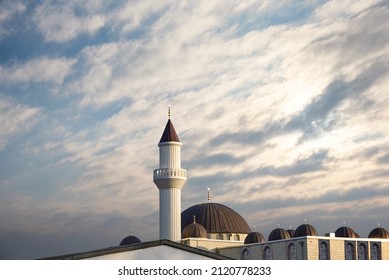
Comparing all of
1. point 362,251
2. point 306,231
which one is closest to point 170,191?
point 306,231

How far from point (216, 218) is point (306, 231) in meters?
10.5

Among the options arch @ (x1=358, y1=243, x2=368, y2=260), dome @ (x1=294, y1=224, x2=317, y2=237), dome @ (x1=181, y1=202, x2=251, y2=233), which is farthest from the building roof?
dome @ (x1=181, y1=202, x2=251, y2=233)

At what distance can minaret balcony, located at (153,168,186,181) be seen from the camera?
47.5 m

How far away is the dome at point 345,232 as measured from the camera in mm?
54094

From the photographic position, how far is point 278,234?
2116 inches

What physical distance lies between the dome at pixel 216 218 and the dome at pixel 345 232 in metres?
8.78

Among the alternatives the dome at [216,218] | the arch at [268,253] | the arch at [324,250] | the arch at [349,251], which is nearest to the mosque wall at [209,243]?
the dome at [216,218]

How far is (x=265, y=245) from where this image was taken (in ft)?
173

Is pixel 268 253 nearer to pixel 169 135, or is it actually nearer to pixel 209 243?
pixel 209 243

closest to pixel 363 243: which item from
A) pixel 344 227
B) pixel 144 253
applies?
pixel 344 227

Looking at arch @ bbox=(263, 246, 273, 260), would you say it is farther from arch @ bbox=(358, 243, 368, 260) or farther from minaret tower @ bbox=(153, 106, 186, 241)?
minaret tower @ bbox=(153, 106, 186, 241)

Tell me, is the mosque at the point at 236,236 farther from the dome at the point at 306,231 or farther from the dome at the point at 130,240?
the dome at the point at 130,240

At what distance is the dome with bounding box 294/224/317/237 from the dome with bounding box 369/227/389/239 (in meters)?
5.91
